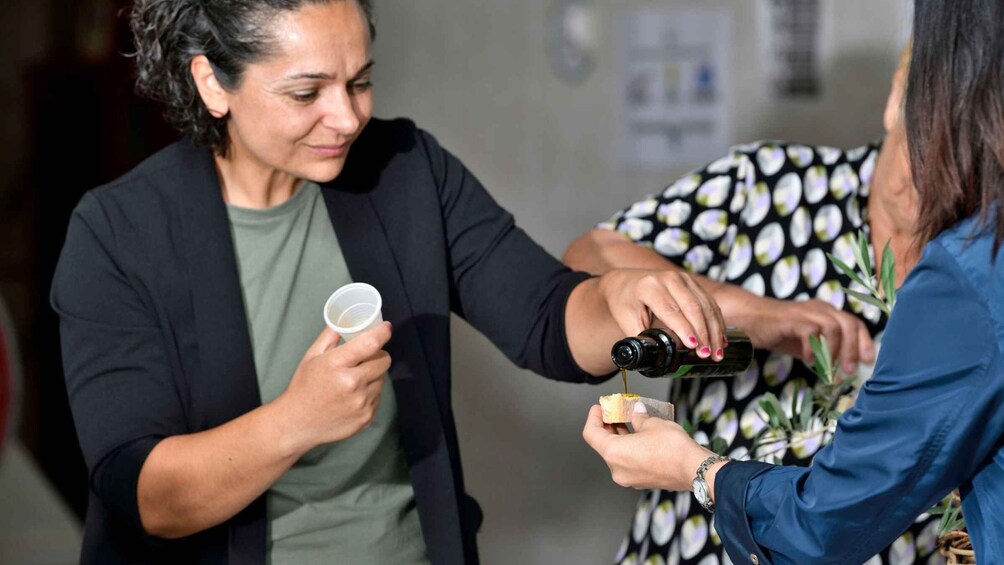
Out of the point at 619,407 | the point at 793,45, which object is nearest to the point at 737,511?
the point at 619,407

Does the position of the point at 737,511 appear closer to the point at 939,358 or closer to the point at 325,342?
the point at 939,358

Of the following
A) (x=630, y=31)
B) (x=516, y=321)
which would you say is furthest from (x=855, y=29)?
(x=516, y=321)

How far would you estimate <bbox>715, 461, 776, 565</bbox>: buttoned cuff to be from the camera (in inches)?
49.9

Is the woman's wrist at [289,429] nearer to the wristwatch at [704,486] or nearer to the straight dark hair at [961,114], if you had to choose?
the wristwatch at [704,486]

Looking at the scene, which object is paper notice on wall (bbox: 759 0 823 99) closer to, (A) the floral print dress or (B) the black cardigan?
(A) the floral print dress

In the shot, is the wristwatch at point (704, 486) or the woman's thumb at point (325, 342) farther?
the woman's thumb at point (325, 342)

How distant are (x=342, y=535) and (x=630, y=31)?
2.26 m

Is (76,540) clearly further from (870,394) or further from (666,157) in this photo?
(870,394)

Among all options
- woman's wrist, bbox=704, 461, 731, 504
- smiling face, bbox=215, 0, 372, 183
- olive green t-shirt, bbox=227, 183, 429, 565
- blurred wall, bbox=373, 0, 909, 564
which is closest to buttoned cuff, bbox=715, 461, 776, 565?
woman's wrist, bbox=704, 461, 731, 504

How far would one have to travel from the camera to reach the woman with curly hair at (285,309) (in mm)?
1611

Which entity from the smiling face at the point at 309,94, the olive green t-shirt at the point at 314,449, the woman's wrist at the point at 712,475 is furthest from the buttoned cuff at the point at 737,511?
the smiling face at the point at 309,94

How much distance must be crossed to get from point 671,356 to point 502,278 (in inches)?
17.2

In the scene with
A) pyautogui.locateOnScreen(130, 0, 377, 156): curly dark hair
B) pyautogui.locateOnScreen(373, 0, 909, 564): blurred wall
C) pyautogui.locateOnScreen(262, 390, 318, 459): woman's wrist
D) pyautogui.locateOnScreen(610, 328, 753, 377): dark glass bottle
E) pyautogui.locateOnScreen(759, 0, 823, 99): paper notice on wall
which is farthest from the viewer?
pyautogui.locateOnScreen(373, 0, 909, 564): blurred wall

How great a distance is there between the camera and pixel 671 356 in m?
1.52
